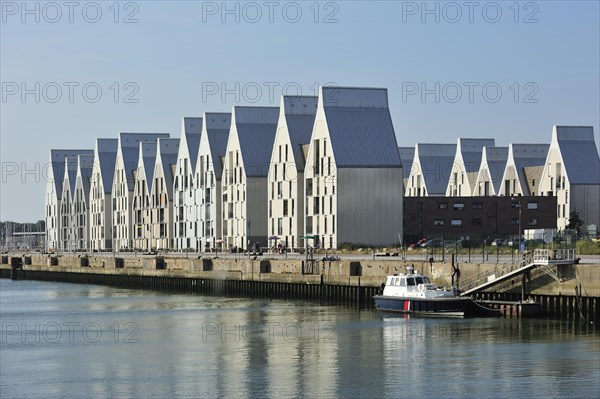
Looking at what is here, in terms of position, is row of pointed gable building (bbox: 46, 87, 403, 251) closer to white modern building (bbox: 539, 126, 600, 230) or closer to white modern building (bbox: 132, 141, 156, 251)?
white modern building (bbox: 132, 141, 156, 251)

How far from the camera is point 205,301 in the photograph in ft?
348

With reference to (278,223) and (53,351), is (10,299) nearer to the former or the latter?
(278,223)

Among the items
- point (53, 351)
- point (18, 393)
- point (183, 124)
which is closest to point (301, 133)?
point (183, 124)

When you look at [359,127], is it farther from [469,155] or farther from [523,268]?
[469,155]

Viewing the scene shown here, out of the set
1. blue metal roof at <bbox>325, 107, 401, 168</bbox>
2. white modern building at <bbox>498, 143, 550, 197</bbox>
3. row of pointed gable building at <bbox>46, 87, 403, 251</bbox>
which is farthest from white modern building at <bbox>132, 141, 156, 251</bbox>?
blue metal roof at <bbox>325, 107, 401, 168</bbox>

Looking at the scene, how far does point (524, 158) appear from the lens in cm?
17962

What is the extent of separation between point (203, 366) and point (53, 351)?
11.4 metres

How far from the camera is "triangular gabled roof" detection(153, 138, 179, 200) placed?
183m

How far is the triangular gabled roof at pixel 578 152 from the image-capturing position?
162m

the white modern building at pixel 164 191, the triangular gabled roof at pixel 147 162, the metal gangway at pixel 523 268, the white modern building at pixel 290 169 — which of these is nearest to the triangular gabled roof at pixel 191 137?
the white modern building at pixel 164 191

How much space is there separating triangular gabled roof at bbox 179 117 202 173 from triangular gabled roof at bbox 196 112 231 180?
6908mm

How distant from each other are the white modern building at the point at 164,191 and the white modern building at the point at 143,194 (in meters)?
3.66

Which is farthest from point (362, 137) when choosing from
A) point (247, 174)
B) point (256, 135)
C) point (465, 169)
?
point (465, 169)

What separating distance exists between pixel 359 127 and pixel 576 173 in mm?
40677
